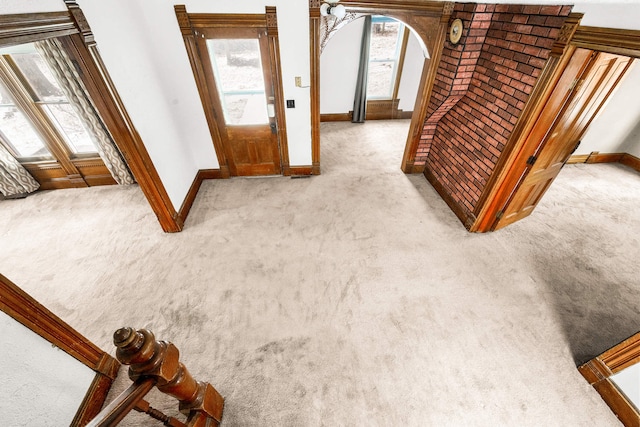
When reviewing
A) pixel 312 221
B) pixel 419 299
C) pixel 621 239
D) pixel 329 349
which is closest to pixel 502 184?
pixel 419 299

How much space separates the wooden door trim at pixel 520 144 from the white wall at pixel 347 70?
11.6 feet

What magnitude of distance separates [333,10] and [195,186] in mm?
2836

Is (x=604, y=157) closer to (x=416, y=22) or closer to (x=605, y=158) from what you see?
(x=605, y=158)

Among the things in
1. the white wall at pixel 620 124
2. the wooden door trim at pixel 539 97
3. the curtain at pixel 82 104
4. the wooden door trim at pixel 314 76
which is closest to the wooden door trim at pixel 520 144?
the wooden door trim at pixel 539 97

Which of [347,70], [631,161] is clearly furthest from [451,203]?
[631,161]

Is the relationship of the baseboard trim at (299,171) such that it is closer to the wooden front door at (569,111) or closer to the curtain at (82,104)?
the curtain at (82,104)

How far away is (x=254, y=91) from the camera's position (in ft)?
11.9

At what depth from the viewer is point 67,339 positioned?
172cm

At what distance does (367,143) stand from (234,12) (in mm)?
3173

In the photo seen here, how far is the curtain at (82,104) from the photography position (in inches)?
119

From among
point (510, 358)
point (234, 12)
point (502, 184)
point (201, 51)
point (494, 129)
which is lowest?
point (510, 358)

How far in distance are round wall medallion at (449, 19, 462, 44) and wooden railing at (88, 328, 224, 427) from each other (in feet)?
12.5

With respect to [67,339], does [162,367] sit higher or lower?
higher

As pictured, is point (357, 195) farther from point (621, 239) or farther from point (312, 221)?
point (621, 239)
